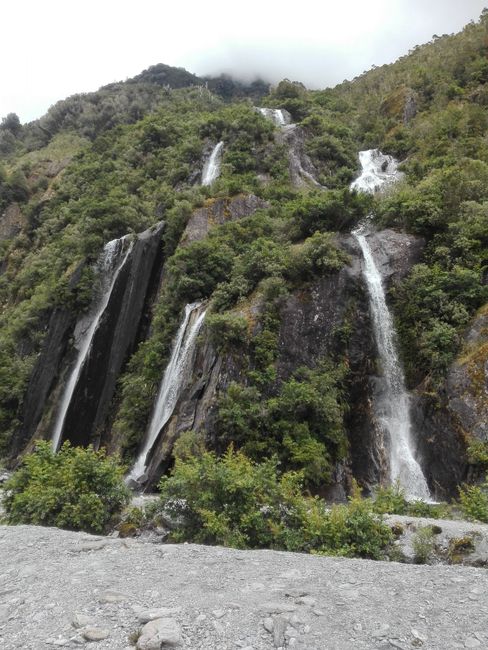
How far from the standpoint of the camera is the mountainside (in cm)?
1268

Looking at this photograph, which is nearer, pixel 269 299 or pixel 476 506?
pixel 476 506

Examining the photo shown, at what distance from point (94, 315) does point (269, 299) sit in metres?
11.2

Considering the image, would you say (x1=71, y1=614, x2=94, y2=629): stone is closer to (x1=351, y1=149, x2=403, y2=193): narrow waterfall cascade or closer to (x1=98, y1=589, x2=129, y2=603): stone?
(x1=98, y1=589, x2=129, y2=603): stone

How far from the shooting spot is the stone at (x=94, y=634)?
12.9 ft

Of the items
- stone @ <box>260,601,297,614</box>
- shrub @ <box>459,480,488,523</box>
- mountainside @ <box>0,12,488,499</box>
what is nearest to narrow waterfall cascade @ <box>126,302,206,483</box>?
mountainside @ <box>0,12,488,499</box>

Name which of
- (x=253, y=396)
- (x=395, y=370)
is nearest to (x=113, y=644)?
(x=253, y=396)

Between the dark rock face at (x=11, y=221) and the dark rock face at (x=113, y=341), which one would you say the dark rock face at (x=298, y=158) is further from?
the dark rock face at (x=11, y=221)

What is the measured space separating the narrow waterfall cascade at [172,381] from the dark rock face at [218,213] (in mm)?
5669

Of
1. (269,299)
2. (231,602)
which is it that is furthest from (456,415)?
(231,602)

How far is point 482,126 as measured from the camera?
2614 centimetres

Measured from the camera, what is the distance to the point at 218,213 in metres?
22.9

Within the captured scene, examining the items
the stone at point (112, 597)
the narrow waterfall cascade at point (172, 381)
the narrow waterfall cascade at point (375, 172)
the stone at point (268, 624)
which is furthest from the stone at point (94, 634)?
the narrow waterfall cascade at point (375, 172)

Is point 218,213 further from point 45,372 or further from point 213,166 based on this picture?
point 45,372

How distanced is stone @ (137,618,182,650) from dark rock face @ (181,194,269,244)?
18384mm
